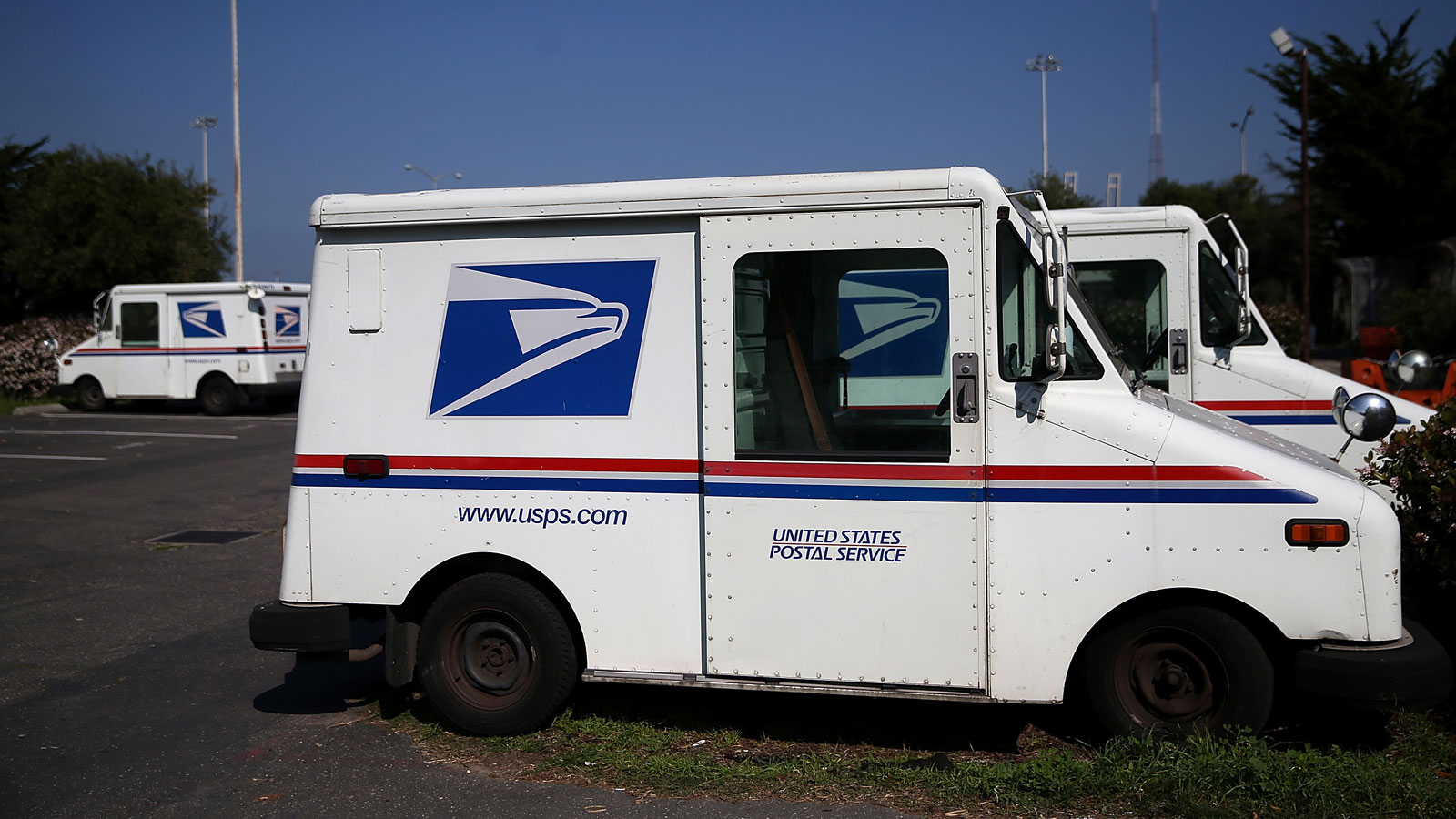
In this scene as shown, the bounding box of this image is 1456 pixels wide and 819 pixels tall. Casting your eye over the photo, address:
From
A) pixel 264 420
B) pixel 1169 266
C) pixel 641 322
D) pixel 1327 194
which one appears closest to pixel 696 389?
pixel 641 322

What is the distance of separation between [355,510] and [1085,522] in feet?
11.1

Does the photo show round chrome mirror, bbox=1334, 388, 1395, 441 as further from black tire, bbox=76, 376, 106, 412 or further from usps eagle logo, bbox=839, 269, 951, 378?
black tire, bbox=76, 376, 106, 412

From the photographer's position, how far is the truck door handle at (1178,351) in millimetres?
8102

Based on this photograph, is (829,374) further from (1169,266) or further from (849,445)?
(1169,266)

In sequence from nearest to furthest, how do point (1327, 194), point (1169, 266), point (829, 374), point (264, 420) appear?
point (829, 374) < point (1169, 266) < point (264, 420) < point (1327, 194)

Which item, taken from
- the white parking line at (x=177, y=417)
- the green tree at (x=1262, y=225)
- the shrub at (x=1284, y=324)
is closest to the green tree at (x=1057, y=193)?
the shrub at (x=1284, y=324)

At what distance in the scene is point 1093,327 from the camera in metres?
5.23

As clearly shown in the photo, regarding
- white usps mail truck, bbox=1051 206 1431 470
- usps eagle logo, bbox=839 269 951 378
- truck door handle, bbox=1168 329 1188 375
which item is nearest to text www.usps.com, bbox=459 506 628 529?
usps eagle logo, bbox=839 269 951 378

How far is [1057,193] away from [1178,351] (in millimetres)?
19637

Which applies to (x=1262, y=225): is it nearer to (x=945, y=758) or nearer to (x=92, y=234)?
(x=92, y=234)

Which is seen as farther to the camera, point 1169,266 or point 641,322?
point 1169,266

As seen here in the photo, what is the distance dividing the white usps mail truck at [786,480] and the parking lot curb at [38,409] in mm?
21623

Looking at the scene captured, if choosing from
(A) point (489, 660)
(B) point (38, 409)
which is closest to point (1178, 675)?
(A) point (489, 660)

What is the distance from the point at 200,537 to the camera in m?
11.1
